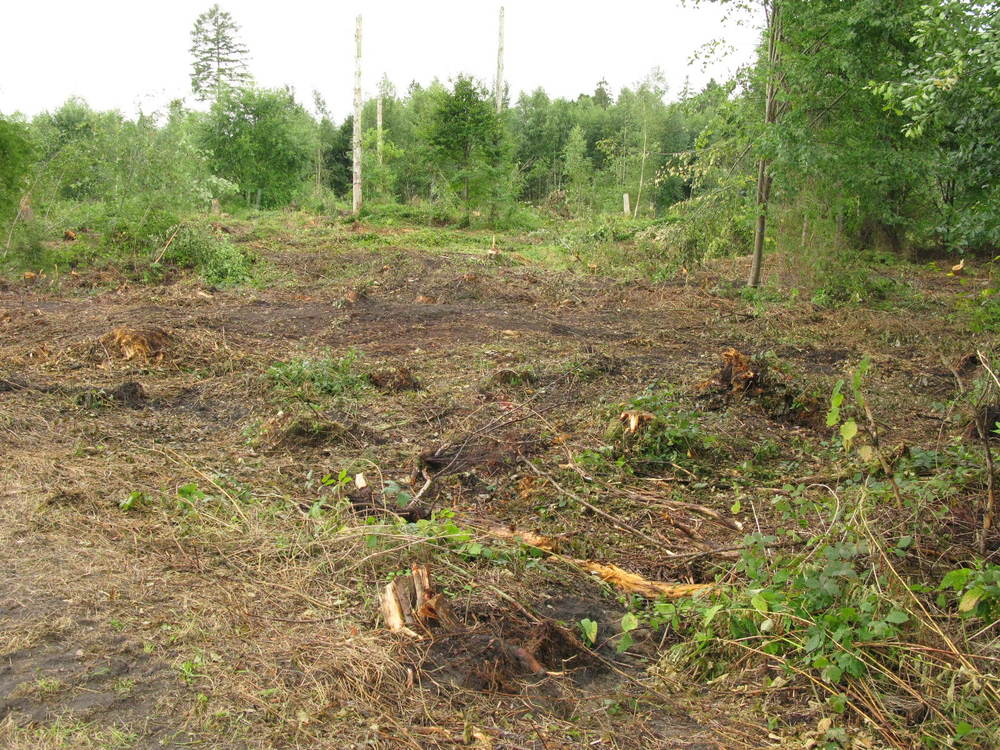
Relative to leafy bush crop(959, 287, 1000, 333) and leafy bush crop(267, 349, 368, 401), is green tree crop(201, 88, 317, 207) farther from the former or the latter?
leafy bush crop(959, 287, 1000, 333)

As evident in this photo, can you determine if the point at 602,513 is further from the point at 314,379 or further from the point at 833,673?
the point at 314,379

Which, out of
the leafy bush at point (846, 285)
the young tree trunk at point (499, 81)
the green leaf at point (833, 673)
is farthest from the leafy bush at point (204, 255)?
the young tree trunk at point (499, 81)

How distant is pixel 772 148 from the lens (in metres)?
10.0

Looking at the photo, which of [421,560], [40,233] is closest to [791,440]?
[421,560]

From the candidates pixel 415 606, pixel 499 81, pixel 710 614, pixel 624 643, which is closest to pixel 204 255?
pixel 415 606

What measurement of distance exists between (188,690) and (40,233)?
13177 millimetres

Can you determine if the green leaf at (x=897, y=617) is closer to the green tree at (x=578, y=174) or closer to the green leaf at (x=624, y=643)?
the green leaf at (x=624, y=643)

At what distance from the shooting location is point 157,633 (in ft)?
9.12

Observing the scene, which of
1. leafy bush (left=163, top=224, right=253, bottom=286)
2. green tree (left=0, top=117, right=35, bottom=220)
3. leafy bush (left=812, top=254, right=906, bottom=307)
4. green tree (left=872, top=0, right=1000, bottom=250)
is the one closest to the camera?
green tree (left=872, top=0, right=1000, bottom=250)

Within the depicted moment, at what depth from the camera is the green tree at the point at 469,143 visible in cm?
2348

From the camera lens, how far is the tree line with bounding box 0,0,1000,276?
6523mm

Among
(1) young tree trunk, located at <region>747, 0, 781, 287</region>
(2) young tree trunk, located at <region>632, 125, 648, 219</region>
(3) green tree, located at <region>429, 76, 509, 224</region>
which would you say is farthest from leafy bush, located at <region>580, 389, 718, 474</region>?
(2) young tree trunk, located at <region>632, 125, 648, 219</region>

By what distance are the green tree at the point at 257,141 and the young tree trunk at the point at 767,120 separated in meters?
19.5

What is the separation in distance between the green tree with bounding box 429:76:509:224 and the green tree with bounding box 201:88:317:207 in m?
6.04
